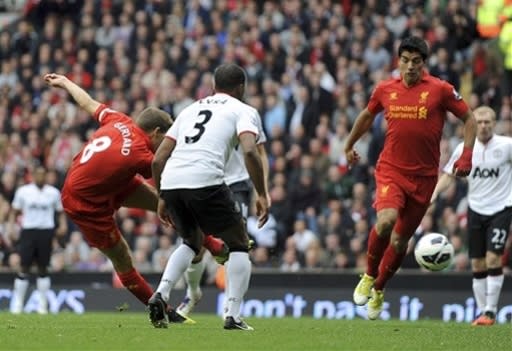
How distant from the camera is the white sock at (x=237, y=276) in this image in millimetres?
13680

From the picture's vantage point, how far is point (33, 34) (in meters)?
32.1

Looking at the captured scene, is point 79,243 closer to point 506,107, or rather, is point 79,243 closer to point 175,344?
point 506,107

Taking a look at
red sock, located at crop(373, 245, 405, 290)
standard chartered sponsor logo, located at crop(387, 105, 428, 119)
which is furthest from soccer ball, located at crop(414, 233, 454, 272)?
standard chartered sponsor logo, located at crop(387, 105, 428, 119)

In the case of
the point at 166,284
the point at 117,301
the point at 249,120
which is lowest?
the point at 117,301

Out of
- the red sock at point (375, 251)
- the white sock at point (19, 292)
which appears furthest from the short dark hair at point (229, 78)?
the white sock at point (19, 292)

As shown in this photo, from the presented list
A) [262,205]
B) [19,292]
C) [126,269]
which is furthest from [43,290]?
[262,205]

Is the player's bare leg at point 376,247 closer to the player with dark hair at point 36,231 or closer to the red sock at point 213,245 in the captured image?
the red sock at point 213,245

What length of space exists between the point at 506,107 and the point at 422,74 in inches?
361

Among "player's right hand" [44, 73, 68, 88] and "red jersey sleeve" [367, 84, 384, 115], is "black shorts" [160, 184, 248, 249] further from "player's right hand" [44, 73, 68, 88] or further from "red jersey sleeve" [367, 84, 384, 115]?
"red jersey sleeve" [367, 84, 384, 115]

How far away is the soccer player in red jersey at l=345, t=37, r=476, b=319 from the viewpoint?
1559cm

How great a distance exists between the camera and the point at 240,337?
13.2 metres

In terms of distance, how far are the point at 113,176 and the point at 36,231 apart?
938 cm

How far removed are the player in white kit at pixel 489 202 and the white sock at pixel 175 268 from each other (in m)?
5.29

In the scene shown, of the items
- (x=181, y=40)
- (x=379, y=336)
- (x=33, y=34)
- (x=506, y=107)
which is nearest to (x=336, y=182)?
(x=506, y=107)
